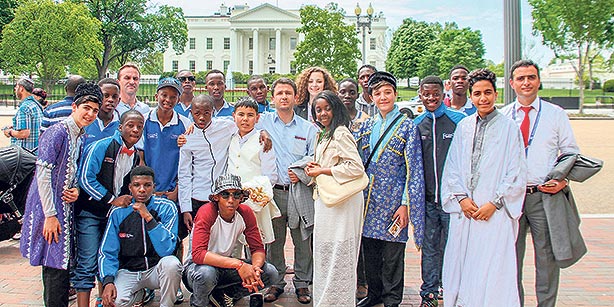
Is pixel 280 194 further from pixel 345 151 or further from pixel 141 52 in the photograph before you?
pixel 141 52

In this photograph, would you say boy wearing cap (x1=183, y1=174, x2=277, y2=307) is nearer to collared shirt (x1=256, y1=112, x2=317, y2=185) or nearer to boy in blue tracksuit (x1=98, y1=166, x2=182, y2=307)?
boy in blue tracksuit (x1=98, y1=166, x2=182, y2=307)

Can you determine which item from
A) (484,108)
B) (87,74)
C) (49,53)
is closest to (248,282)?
(484,108)

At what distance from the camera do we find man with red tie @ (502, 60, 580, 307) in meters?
4.38

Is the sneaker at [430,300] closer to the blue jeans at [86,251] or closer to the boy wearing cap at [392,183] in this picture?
the boy wearing cap at [392,183]

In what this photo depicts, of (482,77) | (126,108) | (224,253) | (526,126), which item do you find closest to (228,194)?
(224,253)

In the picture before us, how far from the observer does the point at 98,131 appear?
4992mm

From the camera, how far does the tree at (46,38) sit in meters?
35.7

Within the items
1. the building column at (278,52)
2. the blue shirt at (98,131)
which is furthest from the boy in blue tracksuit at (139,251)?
the building column at (278,52)

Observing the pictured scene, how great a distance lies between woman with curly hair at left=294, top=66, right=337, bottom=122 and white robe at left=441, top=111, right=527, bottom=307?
1.70m

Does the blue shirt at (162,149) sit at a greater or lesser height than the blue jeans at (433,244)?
greater

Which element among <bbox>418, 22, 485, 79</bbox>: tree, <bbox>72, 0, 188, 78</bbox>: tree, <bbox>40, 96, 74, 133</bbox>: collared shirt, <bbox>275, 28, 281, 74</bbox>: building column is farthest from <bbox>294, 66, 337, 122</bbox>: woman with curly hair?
<bbox>275, 28, 281, 74</bbox>: building column

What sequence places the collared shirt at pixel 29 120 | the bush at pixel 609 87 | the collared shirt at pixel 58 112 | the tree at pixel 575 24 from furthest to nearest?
the bush at pixel 609 87 → the tree at pixel 575 24 → the collared shirt at pixel 29 120 → the collared shirt at pixel 58 112

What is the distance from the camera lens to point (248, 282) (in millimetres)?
4523

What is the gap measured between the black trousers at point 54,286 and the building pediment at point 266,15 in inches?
2997
